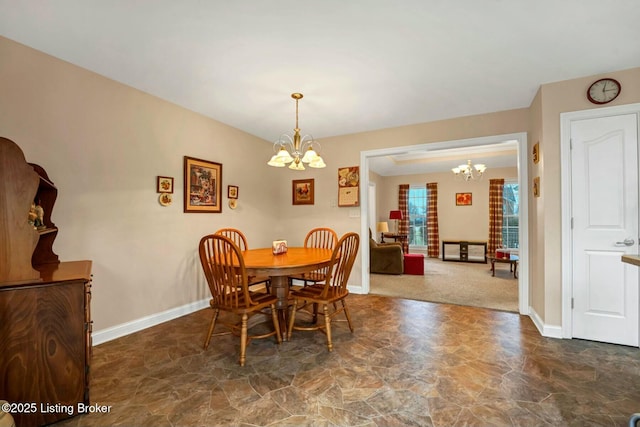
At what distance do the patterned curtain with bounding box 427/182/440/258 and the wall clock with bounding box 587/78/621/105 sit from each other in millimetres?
5688

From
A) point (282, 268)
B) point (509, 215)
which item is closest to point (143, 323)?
point (282, 268)

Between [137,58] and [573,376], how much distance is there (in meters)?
3.99

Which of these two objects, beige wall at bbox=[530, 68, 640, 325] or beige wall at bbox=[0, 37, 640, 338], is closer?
beige wall at bbox=[0, 37, 640, 338]

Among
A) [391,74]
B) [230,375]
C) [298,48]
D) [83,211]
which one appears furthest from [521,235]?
[83,211]

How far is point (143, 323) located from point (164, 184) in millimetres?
1422

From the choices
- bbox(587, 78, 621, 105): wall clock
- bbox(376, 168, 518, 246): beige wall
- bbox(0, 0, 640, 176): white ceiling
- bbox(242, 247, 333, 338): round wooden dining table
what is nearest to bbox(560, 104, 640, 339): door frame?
bbox(587, 78, 621, 105): wall clock

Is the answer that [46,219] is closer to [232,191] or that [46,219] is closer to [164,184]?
[164,184]

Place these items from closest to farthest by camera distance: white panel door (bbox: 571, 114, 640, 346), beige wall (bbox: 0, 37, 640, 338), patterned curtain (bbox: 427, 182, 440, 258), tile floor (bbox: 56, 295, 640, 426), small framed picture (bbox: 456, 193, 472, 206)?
tile floor (bbox: 56, 295, 640, 426) → beige wall (bbox: 0, 37, 640, 338) → white panel door (bbox: 571, 114, 640, 346) → small framed picture (bbox: 456, 193, 472, 206) → patterned curtain (bbox: 427, 182, 440, 258)

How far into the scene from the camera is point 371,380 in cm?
194

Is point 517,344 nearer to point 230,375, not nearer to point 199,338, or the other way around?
point 230,375

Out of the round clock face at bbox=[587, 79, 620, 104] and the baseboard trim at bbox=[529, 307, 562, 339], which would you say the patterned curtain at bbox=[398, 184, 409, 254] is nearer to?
the baseboard trim at bbox=[529, 307, 562, 339]

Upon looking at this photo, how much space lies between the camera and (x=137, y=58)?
2.28 metres

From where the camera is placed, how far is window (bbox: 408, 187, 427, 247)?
843 cm

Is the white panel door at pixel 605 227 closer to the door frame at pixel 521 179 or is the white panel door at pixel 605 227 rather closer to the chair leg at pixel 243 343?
the door frame at pixel 521 179
